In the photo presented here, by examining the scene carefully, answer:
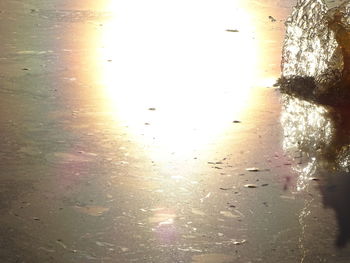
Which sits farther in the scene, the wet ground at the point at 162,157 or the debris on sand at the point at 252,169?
the debris on sand at the point at 252,169

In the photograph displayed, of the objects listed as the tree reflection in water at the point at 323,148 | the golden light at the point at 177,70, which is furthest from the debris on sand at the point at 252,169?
the golden light at the point at 177,70

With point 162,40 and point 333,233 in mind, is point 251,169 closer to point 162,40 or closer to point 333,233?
point 333,233

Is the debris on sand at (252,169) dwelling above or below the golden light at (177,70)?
above

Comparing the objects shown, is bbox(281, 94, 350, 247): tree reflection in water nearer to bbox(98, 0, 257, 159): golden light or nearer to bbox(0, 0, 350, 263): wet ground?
bbox(0, 0, 350, 263): wet ground

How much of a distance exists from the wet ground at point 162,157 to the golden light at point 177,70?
0.01 metres

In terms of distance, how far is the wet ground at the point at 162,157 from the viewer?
8.98 ft

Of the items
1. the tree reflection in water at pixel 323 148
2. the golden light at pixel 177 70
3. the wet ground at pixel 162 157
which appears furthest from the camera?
the golden light at pixel 177 70

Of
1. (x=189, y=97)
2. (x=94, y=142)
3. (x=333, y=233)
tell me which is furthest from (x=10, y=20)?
(x=333, y=233)

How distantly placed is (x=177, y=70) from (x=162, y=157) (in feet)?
5.92

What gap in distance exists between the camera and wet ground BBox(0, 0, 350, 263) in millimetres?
2736

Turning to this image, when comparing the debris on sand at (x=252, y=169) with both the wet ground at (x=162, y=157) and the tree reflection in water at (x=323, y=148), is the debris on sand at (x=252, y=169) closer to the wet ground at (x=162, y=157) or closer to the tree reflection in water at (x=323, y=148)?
the wet ground at (x=162, y=157)

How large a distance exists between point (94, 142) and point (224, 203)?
2.78 ft

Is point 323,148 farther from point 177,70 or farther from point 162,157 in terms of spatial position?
point 177,70

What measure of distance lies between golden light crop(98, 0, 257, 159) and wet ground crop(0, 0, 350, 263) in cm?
1
